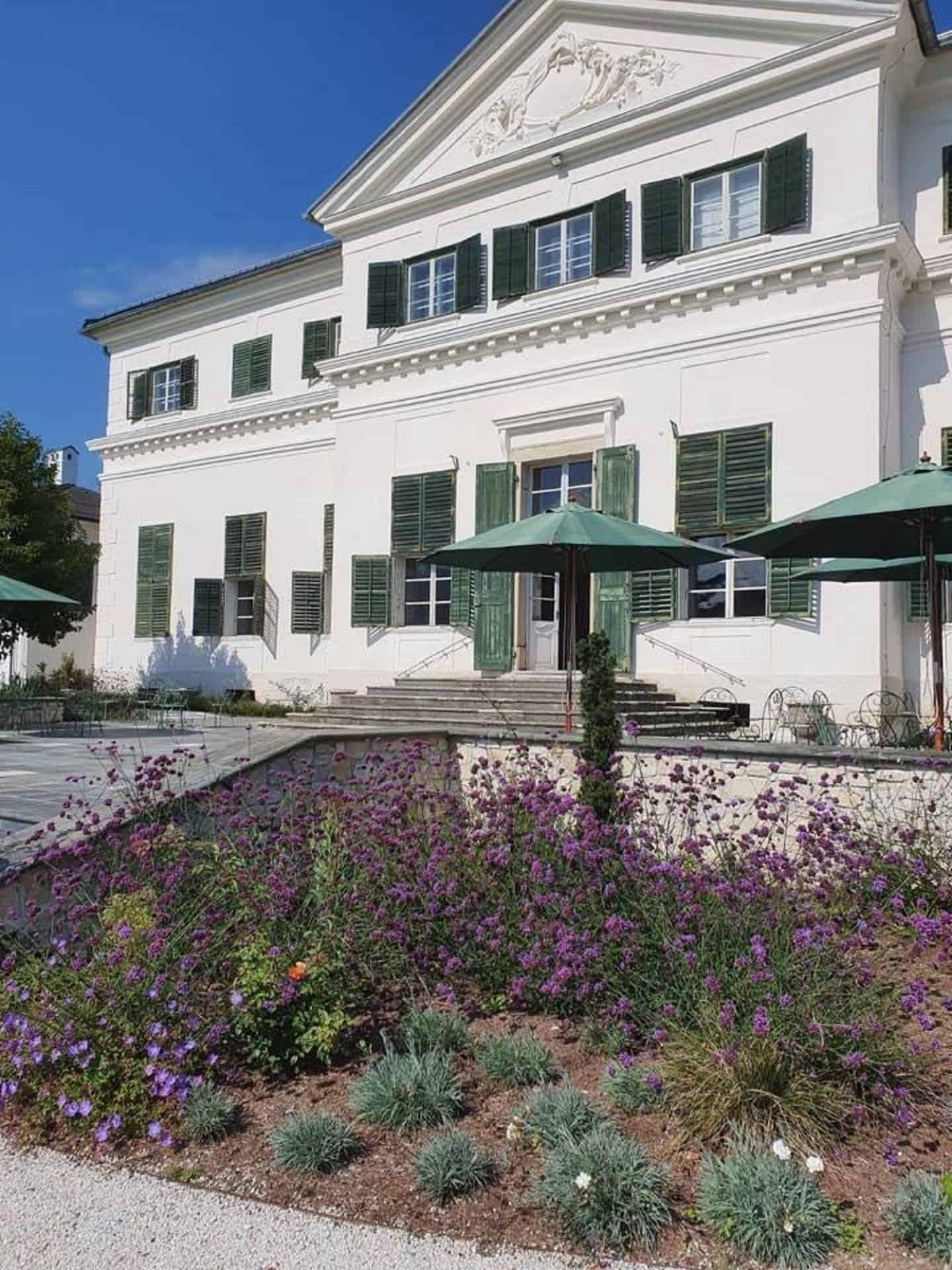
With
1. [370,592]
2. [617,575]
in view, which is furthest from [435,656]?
[617,575]

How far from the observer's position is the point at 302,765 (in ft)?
24.6

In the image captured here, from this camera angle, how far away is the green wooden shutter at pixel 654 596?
14039 millimetres

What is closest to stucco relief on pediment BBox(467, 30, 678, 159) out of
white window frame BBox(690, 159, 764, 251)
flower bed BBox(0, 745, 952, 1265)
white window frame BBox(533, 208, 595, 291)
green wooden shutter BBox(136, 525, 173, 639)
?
white window frame BBox(533, 208, 595, 291)

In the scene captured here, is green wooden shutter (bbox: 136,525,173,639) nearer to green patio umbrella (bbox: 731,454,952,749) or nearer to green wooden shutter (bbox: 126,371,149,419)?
green wooden shutter (bbox: 126,371,149,419)

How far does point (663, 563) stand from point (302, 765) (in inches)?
203

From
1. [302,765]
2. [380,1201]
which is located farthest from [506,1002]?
[302,765]

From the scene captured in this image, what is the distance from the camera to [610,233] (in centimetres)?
1504

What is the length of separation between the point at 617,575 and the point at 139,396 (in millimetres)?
13628

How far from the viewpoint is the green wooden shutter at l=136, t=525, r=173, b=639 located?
71.2ft

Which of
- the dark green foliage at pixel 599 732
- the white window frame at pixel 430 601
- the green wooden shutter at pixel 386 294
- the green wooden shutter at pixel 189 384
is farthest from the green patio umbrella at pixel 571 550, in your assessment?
the green wooden shutter at pixel 189 384

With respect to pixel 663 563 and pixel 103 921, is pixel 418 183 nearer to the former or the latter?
pixel 663 563

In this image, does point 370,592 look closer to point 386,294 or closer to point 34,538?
point 386,294

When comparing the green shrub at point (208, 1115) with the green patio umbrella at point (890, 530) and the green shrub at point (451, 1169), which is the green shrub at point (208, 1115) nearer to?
the green shrub at point (451, 1169)

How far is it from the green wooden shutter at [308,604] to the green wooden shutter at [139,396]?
6.69m
